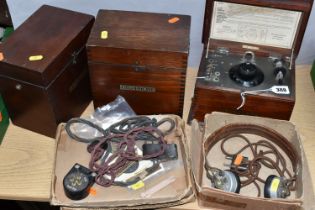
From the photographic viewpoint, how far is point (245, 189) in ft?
3.45

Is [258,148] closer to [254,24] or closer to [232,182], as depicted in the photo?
[232,182]

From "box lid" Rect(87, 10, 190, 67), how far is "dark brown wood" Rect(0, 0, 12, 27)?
35cm

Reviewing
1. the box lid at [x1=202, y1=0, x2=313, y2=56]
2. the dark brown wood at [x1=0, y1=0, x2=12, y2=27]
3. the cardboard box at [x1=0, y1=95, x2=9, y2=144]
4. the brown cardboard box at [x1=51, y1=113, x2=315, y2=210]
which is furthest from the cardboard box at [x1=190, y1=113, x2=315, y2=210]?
the dark brown wood at [x1=0, y1=0, x2=12, y2=27]

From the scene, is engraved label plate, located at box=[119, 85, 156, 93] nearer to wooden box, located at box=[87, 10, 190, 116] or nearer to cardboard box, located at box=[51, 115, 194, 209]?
wooden box, located at box=[87, 10, 190, 116]

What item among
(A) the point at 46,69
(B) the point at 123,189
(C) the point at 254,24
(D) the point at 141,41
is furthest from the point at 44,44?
(C) the point at 254,24

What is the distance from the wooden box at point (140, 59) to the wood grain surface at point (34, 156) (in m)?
0.14

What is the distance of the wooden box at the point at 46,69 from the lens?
1.00 metres

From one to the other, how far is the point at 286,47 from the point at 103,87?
1.64ft

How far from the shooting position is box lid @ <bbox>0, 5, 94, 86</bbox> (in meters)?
0.99

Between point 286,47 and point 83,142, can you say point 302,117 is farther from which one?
point 83,142

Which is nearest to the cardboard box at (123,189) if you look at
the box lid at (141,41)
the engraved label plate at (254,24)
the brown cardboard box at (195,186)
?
the brown cardboard box at (195,186)

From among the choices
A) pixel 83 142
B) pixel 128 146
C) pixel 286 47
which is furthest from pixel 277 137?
pixel 83 142

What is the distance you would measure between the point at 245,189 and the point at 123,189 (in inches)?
11.7

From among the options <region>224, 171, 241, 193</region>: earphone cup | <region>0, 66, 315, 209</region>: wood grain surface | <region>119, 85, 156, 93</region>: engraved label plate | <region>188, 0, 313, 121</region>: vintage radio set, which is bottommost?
<region>0, 66, 315, 209</region>: wood grain surface
